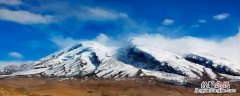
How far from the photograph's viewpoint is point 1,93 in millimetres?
116688

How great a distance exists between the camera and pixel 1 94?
115062 mm

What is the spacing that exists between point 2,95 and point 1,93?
301 centimetres

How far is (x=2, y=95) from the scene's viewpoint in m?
114

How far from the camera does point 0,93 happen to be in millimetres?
115438

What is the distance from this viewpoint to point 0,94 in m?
114

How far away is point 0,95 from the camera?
11138cm

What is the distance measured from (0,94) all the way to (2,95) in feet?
1.91

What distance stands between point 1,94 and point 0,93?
1.89 ft

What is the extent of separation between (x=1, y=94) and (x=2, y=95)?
1.33m

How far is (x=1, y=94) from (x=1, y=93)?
169cm

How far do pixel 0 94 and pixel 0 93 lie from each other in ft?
5.75

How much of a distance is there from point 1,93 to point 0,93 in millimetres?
1259
